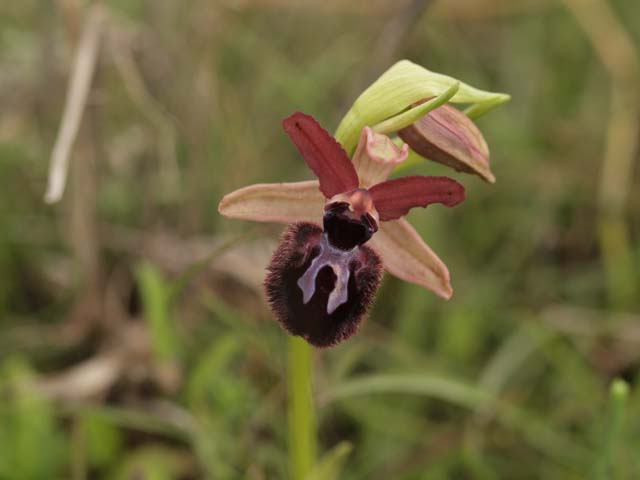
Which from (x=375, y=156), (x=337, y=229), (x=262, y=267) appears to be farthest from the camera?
(x=262, y=267)

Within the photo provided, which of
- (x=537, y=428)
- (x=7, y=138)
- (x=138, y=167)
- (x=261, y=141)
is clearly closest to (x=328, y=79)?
(x=261, y=141)

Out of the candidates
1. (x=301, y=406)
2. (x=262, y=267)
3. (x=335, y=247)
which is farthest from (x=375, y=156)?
(x=262, y=267)

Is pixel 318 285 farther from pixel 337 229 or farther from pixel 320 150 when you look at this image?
pixel 320 150

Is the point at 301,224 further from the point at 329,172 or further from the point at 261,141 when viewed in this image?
the point at 261,141

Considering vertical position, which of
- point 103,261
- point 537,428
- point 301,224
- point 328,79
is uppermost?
point 301,224

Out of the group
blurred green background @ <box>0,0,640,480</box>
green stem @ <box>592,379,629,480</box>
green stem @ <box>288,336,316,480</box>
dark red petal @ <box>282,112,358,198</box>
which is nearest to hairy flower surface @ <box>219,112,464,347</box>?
dark red petal @ <box>282,112,358,198</box>

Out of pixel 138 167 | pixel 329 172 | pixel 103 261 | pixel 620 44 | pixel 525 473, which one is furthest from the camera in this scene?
pixel 620 44

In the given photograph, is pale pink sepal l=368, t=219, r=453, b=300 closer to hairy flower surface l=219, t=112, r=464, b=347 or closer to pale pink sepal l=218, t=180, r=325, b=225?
hairy flower surface l=219, t=112, r=464, b=347

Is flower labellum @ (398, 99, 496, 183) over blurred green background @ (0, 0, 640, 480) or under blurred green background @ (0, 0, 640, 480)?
over
